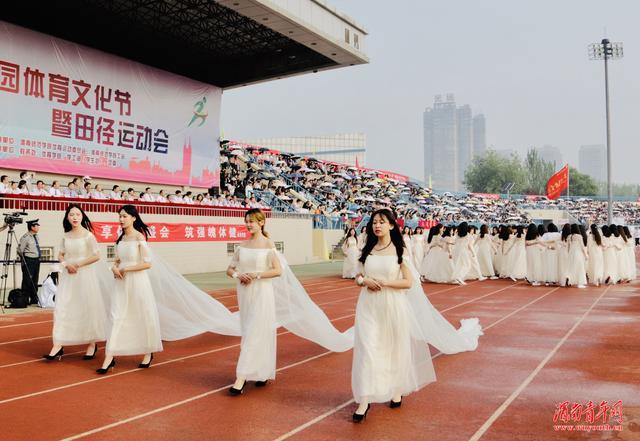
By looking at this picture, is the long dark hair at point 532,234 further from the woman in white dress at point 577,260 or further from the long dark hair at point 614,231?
the long dark hair at point 614,231

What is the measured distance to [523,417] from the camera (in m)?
4.53

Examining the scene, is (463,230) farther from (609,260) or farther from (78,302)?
(78,302)

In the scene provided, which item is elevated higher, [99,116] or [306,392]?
[99,116]

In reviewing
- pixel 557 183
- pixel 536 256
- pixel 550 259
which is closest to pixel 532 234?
pixel 536 256

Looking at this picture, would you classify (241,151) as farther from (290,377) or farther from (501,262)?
(290,377)

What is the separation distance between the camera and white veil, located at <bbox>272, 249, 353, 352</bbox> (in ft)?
20.5

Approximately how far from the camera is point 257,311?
5.46m

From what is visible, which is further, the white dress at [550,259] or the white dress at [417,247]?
the white dress at [417,247]

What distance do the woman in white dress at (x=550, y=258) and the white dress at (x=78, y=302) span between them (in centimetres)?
1233

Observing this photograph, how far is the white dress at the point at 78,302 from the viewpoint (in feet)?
22.2

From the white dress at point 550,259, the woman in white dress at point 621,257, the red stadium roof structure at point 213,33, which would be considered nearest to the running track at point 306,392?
the white dress at point 550,259

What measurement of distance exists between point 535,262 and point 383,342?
12.8 meters

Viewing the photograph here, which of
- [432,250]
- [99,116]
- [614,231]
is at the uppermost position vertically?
[99,116]

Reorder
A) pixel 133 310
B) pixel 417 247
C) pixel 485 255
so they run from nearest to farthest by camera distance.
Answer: pixel 133 310, pixel 485 255, pixel 417 247
